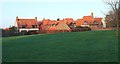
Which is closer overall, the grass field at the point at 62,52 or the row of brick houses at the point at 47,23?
the grass field at the point at 62,52

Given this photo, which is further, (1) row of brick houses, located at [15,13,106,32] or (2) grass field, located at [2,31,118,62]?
(1) row of brick houses, located at [15,13,106,32]

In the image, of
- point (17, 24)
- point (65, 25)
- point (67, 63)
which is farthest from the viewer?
point (17, 24)

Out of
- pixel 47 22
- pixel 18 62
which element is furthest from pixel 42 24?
pixel 18 62

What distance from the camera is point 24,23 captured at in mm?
53375

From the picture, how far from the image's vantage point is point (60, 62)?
10.1m

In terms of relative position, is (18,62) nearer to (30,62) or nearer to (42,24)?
(30,62)

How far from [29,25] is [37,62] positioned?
147ft

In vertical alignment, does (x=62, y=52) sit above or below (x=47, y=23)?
below

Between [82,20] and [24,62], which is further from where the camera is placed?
[82,20]

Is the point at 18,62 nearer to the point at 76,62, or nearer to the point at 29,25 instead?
the point at 76,62

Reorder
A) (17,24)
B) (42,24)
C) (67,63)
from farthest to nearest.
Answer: (42,24) → (17,24) → (67,63)

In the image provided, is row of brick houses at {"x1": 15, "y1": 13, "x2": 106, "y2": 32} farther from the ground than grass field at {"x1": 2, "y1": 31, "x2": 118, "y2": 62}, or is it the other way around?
row of brick houses at {"x1": 15, "y1": 13, "x2": 106, "y2": 32}

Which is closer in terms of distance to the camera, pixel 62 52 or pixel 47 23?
pixel 62 52

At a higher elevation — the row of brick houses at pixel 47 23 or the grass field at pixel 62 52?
the row of brick houses at pixel 47 23
